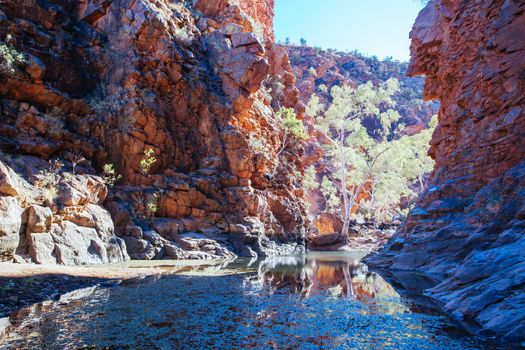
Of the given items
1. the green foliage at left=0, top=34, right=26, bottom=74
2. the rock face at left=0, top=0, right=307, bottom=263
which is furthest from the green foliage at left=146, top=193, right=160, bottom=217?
the green foliage at left=0, top=34, right=26, bottom=74

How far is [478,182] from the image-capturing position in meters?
17.6

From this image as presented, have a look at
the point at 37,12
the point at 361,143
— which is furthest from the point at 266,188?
the point at 37,12

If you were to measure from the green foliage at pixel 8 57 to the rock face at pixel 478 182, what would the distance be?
26.2m

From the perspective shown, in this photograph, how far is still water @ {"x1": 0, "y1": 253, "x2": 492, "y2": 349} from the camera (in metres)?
6.32

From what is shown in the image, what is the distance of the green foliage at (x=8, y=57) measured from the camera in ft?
79.2

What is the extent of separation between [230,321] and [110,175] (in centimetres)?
2363

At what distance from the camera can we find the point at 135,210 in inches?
1108

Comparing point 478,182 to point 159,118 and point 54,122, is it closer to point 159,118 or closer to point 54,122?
point 159,118

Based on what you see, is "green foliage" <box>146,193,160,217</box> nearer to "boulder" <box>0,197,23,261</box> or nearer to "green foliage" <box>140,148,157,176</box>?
"green foliage" <box>140,148,157,176</box>

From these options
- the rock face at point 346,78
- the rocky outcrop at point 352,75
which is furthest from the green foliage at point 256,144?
the rocky outcrop at point 352,75

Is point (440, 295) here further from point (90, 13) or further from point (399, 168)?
point (399, 168)

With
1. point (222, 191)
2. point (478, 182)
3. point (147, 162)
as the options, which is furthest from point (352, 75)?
point (478, 182)

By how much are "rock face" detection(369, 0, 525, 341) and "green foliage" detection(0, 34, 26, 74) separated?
2621cm

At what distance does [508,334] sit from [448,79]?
2152cm
